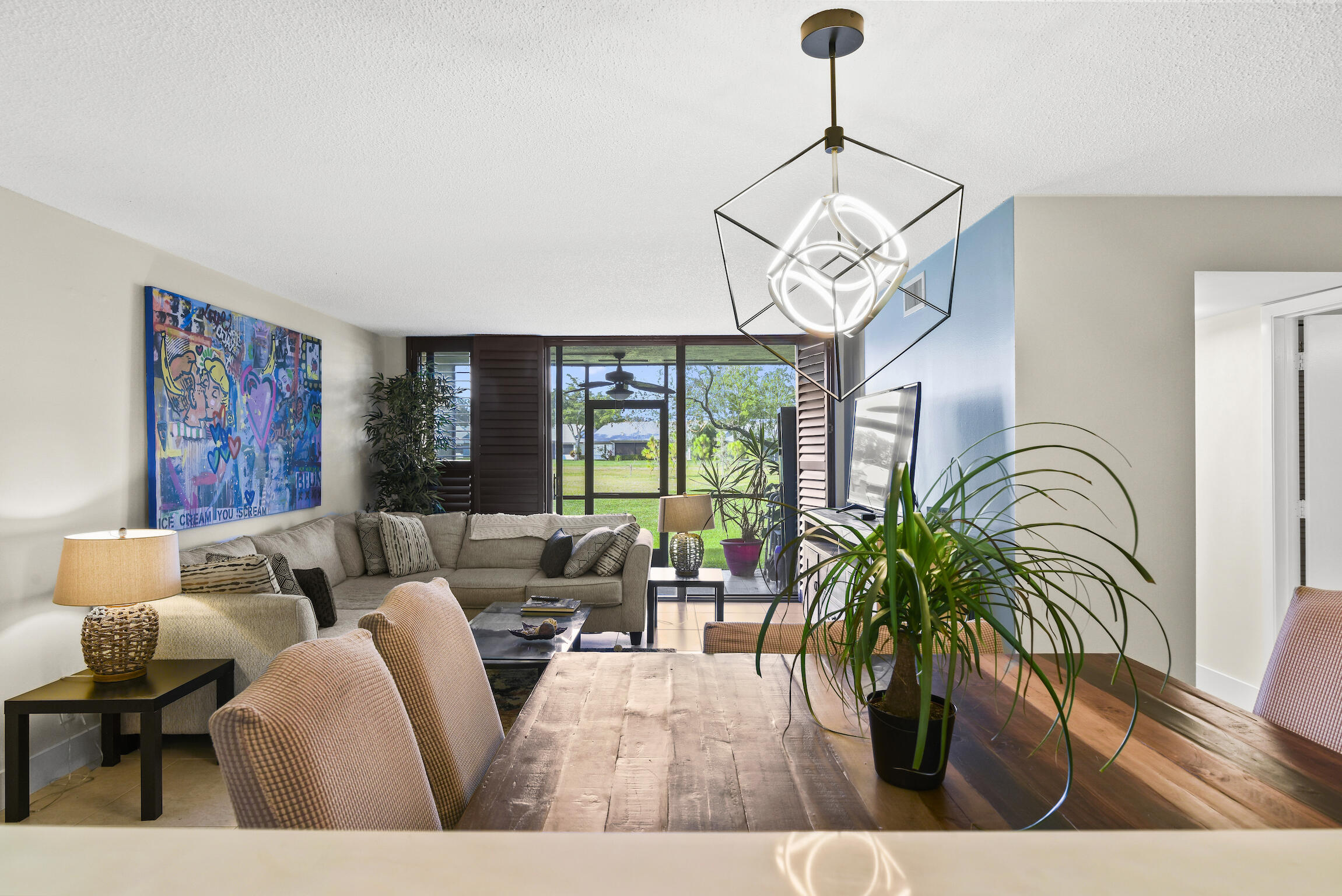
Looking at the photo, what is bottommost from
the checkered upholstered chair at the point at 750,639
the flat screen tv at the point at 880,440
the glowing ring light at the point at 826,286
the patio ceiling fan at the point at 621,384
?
the checkered upholstered chair at the point at 750,639

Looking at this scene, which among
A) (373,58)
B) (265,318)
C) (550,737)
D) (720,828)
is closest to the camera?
(720,828)

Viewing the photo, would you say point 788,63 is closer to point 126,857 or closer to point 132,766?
point 126,857

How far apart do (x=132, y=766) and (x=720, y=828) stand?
3.09 meters

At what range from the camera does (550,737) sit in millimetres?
1346

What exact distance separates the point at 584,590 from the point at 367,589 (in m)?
1.33

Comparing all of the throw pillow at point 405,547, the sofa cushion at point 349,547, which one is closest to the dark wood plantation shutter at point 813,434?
the throw pillow at point 405,547

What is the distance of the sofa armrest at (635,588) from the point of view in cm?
459

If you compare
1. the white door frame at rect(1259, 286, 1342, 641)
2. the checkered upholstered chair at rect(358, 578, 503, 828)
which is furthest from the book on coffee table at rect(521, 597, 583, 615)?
the white door frame at rect(1259, 286, 1342, 641)

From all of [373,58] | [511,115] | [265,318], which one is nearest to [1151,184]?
[511,115]

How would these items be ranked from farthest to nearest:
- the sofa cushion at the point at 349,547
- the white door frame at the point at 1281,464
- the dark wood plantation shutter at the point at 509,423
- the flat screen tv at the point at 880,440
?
the dark wood plantation shutter at the point at 509,423 → the sofa cushion at the point at 349,547 → the flat screen tv at the point at 880,440 → the white door frame at the point at 1281,464

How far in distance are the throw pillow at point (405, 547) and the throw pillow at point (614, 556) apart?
1.18m

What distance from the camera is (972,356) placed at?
10.9 ft

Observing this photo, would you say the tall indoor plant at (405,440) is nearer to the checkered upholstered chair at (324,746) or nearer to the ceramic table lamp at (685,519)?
the ceramic table lamp at (685,519)

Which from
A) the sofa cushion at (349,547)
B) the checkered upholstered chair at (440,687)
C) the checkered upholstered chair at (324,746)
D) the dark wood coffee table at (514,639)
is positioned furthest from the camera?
the sofa cushion at (349,547)
